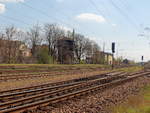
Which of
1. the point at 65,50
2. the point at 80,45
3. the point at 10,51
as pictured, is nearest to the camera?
the point at 10,51

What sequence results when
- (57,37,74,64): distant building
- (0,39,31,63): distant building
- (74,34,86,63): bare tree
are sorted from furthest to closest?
(74,34,86,63): bare tree, (57,37,74,64): distant building, (0,39,31,63): distant building

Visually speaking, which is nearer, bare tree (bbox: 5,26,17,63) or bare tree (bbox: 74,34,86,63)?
bare tree (bbox: 5,26,17,63)

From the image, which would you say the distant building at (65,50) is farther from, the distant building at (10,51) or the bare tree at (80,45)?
the distant building at (10,51)

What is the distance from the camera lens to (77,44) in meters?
95.8

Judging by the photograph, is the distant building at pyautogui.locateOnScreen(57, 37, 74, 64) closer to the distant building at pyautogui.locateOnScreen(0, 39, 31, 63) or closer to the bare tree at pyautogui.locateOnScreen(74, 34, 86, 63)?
the bare tree at pyautogui.locateOnScreen(74, 34, 86, 63)

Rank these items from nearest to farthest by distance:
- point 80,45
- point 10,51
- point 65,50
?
point 10,51
point 65,50
point 80,45

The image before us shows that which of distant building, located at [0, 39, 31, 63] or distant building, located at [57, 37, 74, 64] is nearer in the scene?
distant building, located at [0, 39, 31, 63]

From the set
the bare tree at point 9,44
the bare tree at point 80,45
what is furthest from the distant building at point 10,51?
the bare tree at point 80,45

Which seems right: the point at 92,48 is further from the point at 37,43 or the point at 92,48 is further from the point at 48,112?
the point at 48,112

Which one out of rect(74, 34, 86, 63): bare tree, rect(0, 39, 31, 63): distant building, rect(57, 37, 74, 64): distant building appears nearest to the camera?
rect(0, 39, 31, 63): distant building

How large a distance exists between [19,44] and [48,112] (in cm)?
6211

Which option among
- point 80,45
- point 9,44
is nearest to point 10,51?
point 9,44

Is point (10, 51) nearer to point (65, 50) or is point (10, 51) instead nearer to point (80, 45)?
point (65, 50)

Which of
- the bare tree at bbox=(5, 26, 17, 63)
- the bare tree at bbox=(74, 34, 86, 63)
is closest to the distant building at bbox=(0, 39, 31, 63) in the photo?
the bare tree at bbox=(5, 26, 17, 63)
